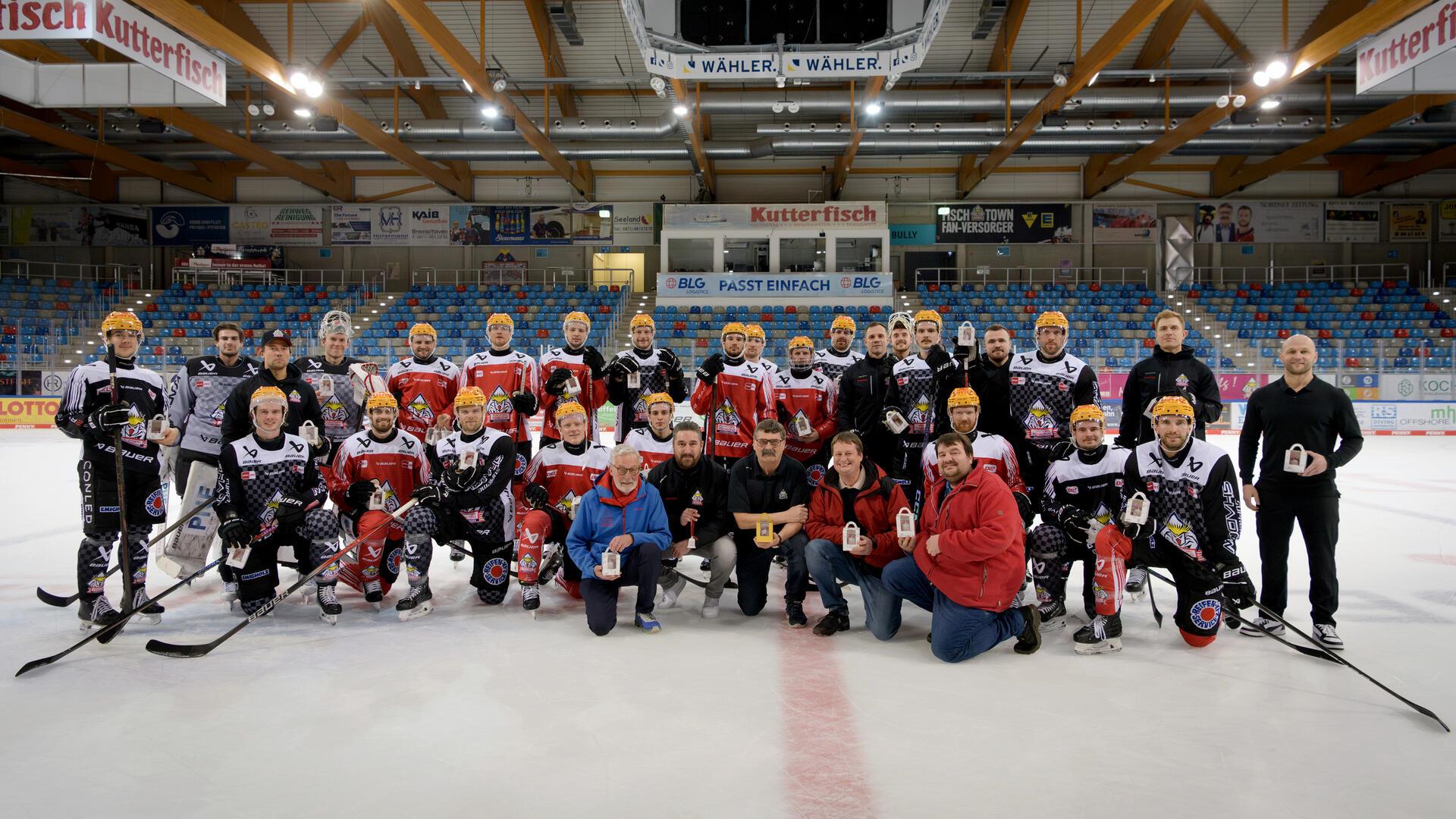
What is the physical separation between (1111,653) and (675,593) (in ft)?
8.29

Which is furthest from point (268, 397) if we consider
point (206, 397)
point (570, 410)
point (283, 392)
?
point (570, 410)

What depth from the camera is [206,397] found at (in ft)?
18.5

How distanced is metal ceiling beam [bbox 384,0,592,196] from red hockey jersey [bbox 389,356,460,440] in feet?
22.1

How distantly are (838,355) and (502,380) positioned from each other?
2643 mm

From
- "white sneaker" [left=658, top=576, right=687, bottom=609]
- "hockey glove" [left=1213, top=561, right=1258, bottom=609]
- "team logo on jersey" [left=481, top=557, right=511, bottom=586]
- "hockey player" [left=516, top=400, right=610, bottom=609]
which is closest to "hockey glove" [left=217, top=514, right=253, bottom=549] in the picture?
"team logo on jersey" [left=481, top=557, right=511, bottom=586]

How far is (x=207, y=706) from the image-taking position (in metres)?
3.53

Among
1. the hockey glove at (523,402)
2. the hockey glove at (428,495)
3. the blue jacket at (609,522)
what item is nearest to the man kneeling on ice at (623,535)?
the blue jacket at (609,522)

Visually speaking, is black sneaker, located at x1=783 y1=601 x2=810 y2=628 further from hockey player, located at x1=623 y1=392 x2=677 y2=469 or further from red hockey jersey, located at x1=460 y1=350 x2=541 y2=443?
red hockey jersey, located at x1=460 y1=350 x2=541 y2=443

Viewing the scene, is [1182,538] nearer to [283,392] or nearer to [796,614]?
[796,614]

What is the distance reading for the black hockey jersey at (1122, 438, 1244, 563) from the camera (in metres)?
4.39

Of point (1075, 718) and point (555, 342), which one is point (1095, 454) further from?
point (555, 342)

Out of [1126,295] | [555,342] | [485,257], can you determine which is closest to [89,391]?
[555,342]

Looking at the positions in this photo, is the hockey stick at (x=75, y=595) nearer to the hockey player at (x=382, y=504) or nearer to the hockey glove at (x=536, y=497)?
the hockey player at (x=382, y=504)

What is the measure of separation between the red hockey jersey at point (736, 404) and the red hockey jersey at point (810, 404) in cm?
13
